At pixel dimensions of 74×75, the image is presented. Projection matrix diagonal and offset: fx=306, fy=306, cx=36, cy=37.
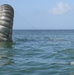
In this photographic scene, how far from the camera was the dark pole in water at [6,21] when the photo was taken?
39.3m

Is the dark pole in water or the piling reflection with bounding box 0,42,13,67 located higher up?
the dark pole in water

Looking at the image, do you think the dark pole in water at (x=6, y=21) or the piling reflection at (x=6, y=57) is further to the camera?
the dark pole in water at (x=6, y=21)

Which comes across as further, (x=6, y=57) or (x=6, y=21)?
(x=6, y=21)

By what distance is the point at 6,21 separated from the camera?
39719 mm

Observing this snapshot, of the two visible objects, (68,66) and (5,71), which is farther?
(68,66)

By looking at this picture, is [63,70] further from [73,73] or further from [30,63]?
[30,63]

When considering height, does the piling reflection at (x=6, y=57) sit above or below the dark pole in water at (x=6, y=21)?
below

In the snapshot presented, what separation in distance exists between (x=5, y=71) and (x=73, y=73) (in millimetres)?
3701

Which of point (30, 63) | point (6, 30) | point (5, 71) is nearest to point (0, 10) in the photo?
point (6, 30)

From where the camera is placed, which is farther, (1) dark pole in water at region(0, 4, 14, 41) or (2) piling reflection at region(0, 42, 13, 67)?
(1) dark pole in water at region(0, 4, 14, 41)

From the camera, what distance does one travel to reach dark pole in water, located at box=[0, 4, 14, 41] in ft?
129

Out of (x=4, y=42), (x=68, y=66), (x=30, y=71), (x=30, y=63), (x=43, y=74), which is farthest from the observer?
(x=4, y=42)

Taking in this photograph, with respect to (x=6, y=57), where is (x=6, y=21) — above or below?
above

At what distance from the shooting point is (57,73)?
15859 mm
